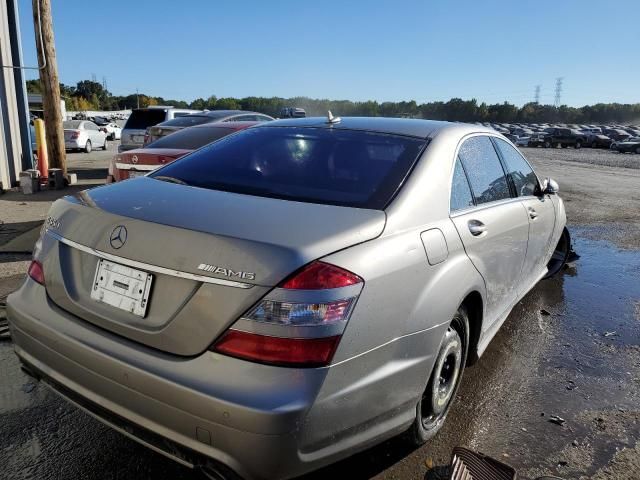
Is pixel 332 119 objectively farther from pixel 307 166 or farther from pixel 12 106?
pixel 12 106

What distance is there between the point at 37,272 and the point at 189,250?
0.99 metres

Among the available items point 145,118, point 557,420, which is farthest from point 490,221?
point 145,118

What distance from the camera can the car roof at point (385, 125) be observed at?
298 centimetres

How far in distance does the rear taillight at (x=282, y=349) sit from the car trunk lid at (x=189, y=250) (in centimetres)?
9

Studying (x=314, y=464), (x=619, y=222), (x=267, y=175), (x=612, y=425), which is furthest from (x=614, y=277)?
(x=314, y=464)

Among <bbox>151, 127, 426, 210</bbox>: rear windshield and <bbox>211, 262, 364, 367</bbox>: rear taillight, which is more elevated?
<bbox>151, 127, 426, 210</bbox>: rear windshield

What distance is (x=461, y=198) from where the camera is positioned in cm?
275

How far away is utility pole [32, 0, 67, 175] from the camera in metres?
9.98

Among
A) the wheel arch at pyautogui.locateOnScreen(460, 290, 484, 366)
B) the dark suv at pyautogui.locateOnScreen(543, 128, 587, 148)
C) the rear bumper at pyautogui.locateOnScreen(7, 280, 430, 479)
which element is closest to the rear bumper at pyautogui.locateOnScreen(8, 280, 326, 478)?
the rear bumper at pyautogui.locateOnScreen(7, 280, 430, 479)

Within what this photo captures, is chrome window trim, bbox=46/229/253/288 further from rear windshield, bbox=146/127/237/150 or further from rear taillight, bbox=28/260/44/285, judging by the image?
rear windshield, bbox=146/127/237/150

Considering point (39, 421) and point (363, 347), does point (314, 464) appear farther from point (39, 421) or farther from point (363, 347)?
point (39, 421)

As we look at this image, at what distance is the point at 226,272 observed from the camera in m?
1.77

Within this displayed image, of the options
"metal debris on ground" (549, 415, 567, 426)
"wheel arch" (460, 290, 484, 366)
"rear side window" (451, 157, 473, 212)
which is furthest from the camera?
"metal debris on ground" (549, 415, 567, 426)

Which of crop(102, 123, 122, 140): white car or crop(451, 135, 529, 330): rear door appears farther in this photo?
crop(102, 123, 122, 140): white car
